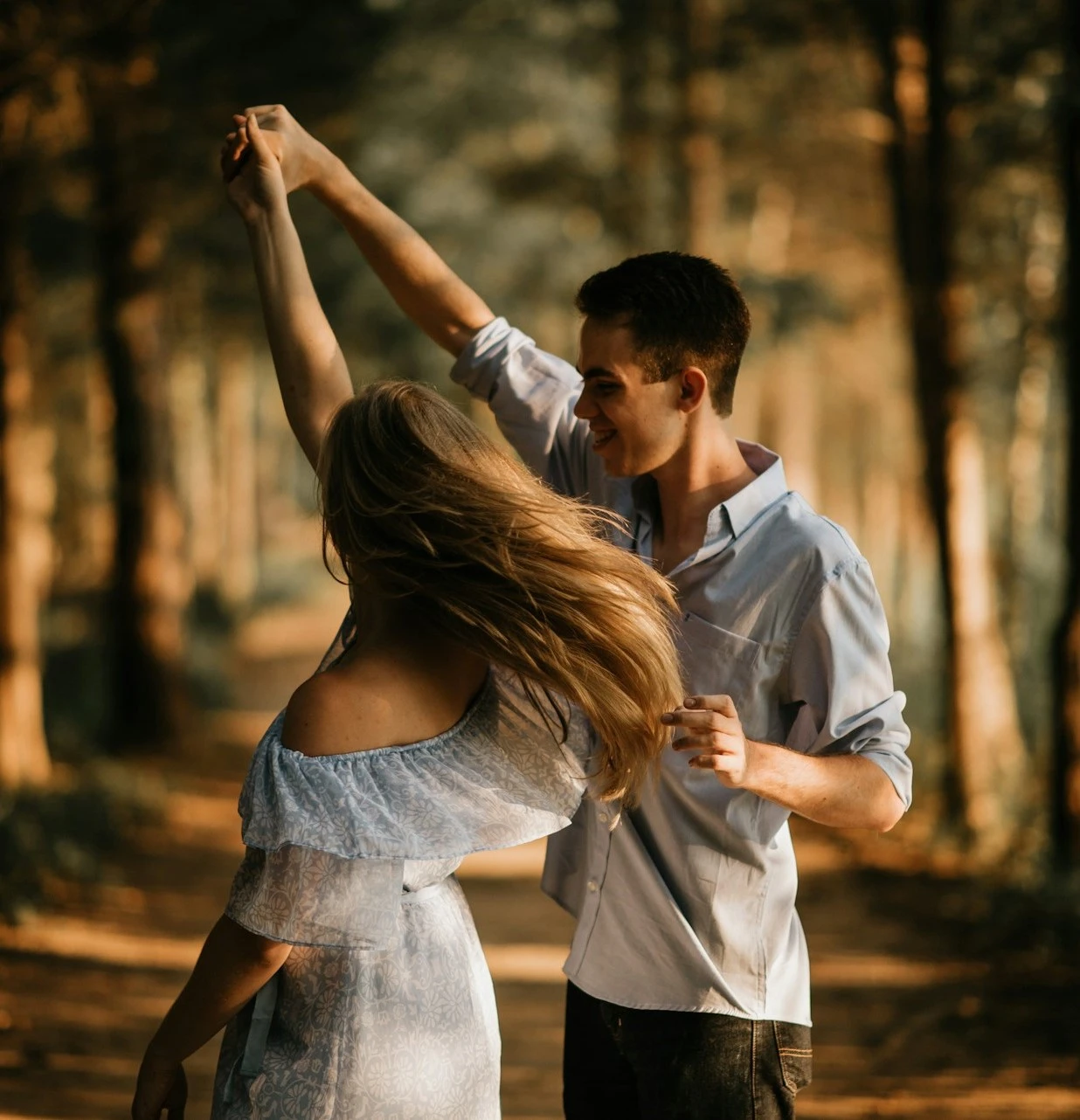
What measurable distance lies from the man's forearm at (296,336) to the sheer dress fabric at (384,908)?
76cm

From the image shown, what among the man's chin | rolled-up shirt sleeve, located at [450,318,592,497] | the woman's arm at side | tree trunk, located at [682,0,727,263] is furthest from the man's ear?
tree trunk, located at [682,0,727,263]

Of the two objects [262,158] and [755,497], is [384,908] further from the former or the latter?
[262,158]

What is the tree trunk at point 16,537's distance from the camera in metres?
9.64

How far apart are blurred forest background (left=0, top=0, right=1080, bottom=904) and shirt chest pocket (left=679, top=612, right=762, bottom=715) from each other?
0.86 meters

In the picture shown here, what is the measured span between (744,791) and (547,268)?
21.9 meters

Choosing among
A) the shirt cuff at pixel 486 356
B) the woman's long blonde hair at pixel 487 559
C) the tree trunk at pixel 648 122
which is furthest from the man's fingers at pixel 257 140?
the tree trunk at pixel 648 122

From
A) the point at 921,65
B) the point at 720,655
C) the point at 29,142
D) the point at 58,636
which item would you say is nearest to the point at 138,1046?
the point at 720,655

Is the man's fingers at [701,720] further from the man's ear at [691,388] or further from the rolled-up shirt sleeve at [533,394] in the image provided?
the rolled-up shirt sleeve at [533,394]

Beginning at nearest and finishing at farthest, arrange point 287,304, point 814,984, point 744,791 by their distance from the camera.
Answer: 1. point 744,791
2. point 287,304
3. point 814,984

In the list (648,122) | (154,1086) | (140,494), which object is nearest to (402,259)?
(154,1086)

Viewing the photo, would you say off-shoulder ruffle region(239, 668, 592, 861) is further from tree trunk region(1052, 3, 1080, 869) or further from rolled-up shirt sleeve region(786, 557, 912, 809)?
tree trunk region(1052, 3, 1080, 869)

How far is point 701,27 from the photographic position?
16.4 metres

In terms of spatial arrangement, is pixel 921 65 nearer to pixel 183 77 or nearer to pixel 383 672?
pixel 183 77

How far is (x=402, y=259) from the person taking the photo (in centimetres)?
341
